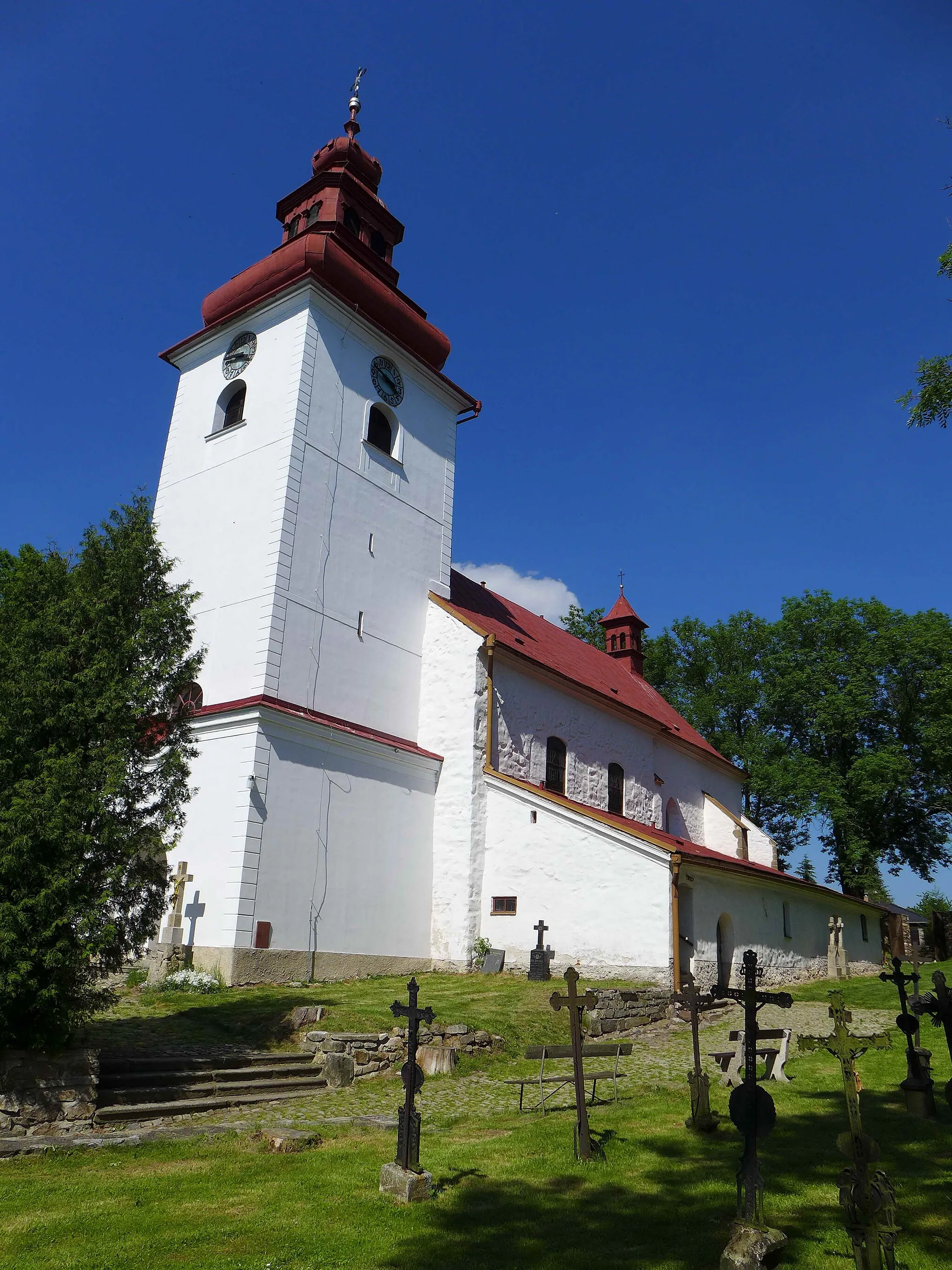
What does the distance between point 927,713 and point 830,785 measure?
4.25 meters

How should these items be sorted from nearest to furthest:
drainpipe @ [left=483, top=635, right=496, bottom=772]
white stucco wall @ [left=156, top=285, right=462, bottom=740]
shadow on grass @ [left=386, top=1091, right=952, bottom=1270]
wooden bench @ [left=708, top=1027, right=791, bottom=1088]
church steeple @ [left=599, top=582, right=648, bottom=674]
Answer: shadow on grass @ [left=386, top=1091, right=952, bottom=1270] < wooden bench @ [left=708, top=1027, right=791, bottom=1088] < white stucco wall @ [left=156, top=285, right=462, bottom=740] < drainpipe @ [left=483, top=635, right=496, bottom=772] < church steeple @ [left=599, top=582, right=648, bottom=674]

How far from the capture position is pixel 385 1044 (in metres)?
10.7

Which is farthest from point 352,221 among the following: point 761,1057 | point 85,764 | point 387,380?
point 761,1057

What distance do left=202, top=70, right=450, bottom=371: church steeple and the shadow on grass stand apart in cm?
1751

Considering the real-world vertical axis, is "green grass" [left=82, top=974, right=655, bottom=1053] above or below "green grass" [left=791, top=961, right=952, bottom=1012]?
below

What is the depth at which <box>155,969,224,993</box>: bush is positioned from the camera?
44.5 ft

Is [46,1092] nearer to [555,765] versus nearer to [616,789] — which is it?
[555,765]

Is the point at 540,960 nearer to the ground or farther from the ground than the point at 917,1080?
farther from the ground

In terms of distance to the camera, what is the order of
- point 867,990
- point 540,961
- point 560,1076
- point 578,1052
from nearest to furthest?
point 578,1052
point 560,1076
point 540,961
point 867,990

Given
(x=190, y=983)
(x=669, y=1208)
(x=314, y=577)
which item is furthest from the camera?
(x=314, y=577)

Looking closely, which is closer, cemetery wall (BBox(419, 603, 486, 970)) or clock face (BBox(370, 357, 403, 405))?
cemetery wall (BBox(419, 603, 486, 970))

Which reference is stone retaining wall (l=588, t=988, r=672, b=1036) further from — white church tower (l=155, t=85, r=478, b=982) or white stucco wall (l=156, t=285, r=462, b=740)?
white stucco wall (l=156, t=285, r=462, b=740)

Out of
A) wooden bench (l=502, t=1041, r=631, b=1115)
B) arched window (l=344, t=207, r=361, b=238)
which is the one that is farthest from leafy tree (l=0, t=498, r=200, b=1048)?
arched window (l=344, t=207, r=361, b=238)

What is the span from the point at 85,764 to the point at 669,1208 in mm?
6626
